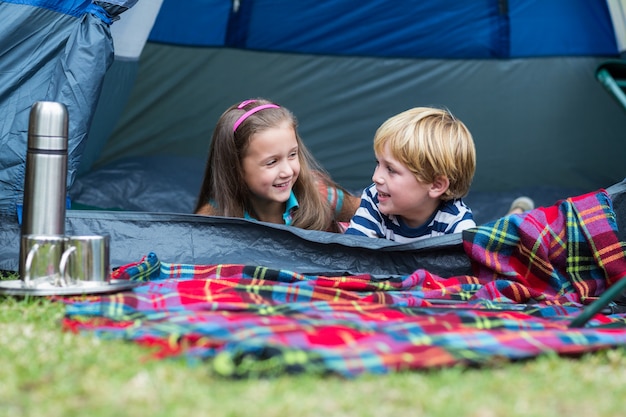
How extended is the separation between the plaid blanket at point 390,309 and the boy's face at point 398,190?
0.90 ft

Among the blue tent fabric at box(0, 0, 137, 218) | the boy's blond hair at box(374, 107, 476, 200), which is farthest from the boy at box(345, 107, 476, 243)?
the blue tent fabric at box(0, 0, 137, 218)

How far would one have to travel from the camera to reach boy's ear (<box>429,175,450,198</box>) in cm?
234

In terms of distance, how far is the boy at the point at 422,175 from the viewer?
230 centimetres

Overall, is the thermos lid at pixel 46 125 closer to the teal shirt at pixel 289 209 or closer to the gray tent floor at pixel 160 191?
the teal shirt at pixel 289 209

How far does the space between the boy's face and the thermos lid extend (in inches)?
34.4

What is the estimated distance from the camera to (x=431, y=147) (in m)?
2.29

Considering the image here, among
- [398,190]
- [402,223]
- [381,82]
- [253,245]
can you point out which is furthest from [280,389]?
[381,82]

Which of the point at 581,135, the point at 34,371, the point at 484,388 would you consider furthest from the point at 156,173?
the point at 484,388

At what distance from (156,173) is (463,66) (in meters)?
1.44

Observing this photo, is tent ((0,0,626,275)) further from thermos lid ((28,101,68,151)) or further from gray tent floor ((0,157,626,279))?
thermos lid ((28,101,68,151))

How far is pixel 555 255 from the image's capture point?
6.69ft

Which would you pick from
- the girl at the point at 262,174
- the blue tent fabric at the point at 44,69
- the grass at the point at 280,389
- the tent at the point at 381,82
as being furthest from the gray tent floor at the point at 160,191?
the grass at the point at 280,389

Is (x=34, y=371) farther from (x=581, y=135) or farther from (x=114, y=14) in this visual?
(x=581, y=135)

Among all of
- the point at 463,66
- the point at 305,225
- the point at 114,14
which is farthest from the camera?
the point at 463,66
